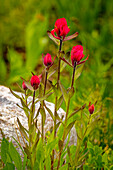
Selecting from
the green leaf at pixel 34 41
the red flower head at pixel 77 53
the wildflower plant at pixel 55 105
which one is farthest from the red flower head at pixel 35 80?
the green leaf at pixel 34 41

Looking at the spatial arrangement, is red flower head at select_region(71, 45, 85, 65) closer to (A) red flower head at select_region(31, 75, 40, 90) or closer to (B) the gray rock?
(A) red flower head at select_region(31, 75, 40, 90)

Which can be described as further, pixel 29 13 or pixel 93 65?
pixel 29 13

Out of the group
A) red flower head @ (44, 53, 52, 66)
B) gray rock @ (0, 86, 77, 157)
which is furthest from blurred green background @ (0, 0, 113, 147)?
red flower head @ (44, 53, 52, 66)

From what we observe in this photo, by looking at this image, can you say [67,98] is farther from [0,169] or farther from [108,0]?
[108,0]

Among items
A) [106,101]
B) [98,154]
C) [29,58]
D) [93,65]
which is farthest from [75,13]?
[98,154]

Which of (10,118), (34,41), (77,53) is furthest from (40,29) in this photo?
(77,53)

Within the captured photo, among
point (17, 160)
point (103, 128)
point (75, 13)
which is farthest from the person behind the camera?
point (75, 13)

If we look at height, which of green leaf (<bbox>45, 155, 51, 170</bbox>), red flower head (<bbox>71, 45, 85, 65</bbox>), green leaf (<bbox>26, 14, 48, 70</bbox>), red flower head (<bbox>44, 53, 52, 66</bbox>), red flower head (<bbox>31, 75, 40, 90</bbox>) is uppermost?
green leaf (<bbox>26, 14, 48, 70</bbox>)

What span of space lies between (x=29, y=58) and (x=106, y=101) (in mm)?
1396

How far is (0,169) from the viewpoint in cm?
117

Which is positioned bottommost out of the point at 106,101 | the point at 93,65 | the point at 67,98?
the point at 67,98

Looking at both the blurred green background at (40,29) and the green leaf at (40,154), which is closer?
the green leaf at (40,154)

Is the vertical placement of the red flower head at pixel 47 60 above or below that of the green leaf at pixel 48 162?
above

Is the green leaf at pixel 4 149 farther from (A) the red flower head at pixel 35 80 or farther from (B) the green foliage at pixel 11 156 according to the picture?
(A) the red flower head at pixel 35 80
